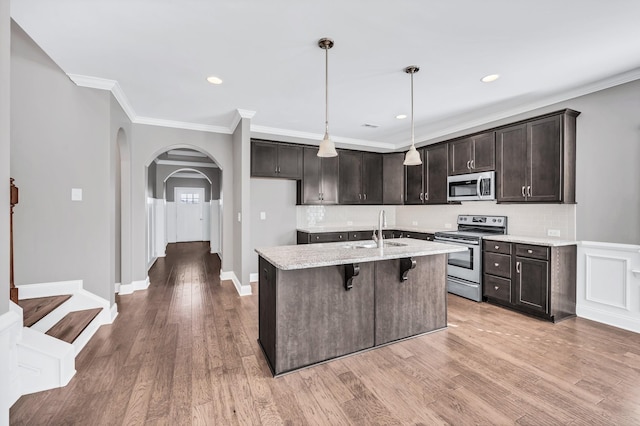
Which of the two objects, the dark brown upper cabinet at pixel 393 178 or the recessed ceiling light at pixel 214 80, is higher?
the recessed ceiling light at pixel 214 80

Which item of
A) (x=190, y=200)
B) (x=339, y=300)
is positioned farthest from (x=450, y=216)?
(x=190, y=200)

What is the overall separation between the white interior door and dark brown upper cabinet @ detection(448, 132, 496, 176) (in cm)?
874

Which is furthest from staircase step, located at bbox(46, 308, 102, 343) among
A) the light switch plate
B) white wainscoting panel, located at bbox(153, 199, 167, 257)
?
white wainscoting panel, located at bbox(153, 199, 167, 257)

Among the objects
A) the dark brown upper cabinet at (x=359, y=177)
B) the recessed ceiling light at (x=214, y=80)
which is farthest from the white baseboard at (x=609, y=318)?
the recessed ceiling light at (x=214, y=80)

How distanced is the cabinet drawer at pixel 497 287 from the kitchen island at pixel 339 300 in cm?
127

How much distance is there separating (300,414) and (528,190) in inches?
145

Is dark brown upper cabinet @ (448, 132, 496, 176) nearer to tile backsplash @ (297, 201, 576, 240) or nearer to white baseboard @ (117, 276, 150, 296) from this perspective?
tile backsplash @ (297, 201, 576, 240)

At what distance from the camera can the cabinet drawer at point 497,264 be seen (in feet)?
11.9

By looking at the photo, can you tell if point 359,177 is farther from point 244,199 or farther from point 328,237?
point 244,199

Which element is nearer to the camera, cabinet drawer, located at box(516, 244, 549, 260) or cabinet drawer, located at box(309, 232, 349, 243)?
cabinet drawer, located at box(516, 244, 549, 260)

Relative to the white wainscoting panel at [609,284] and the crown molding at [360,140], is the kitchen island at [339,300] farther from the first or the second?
the crown molding at [360,140]

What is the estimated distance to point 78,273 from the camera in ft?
10.2

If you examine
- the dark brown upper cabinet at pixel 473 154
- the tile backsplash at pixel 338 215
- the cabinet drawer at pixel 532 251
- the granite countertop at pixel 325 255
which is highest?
the dark brown upper cabinet at pixel 473 154

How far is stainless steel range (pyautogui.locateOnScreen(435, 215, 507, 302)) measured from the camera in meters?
3.95
